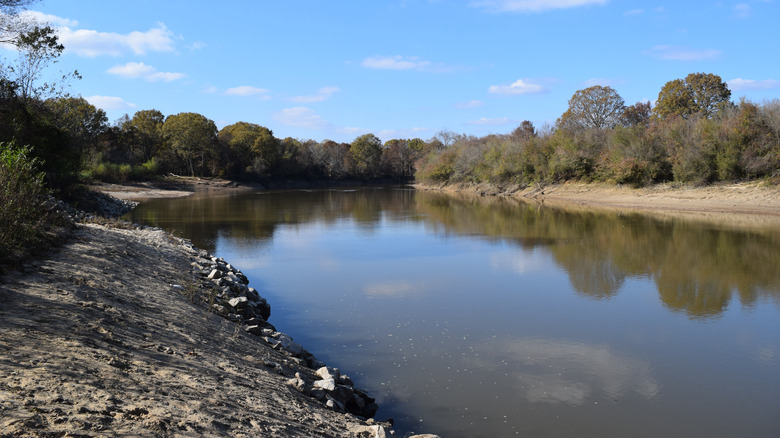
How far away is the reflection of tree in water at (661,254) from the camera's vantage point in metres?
13.0

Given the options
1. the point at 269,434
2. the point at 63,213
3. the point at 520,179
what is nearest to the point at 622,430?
the point at 269,434

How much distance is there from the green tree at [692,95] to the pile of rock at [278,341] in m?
57.4

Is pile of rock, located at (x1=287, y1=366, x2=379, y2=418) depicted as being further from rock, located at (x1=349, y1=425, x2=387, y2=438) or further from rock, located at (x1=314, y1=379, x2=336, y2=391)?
rock, located at (x1=349, y1=425, x2=387, y2=438)

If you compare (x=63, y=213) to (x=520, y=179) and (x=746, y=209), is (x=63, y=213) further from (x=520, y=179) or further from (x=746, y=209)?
(x=520, y=179)

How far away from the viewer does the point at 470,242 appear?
73.0 feet

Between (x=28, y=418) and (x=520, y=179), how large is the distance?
59.2 m

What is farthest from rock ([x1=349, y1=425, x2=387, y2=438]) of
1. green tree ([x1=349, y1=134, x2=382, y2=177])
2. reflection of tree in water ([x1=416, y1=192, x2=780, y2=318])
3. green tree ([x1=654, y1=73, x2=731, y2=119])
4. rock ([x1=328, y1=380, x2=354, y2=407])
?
green tree ([x1=349, y1=134, x2=382, y2=177])

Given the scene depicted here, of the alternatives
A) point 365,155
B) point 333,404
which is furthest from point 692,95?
point 333,404

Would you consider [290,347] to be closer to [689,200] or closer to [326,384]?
[326,384]

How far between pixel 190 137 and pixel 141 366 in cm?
6978

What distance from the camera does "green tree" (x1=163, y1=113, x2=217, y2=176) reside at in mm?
68750

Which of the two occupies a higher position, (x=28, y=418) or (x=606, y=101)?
(x=606, y=101)

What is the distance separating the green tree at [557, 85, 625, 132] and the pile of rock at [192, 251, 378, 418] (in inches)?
2245

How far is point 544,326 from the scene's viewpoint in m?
10.2
